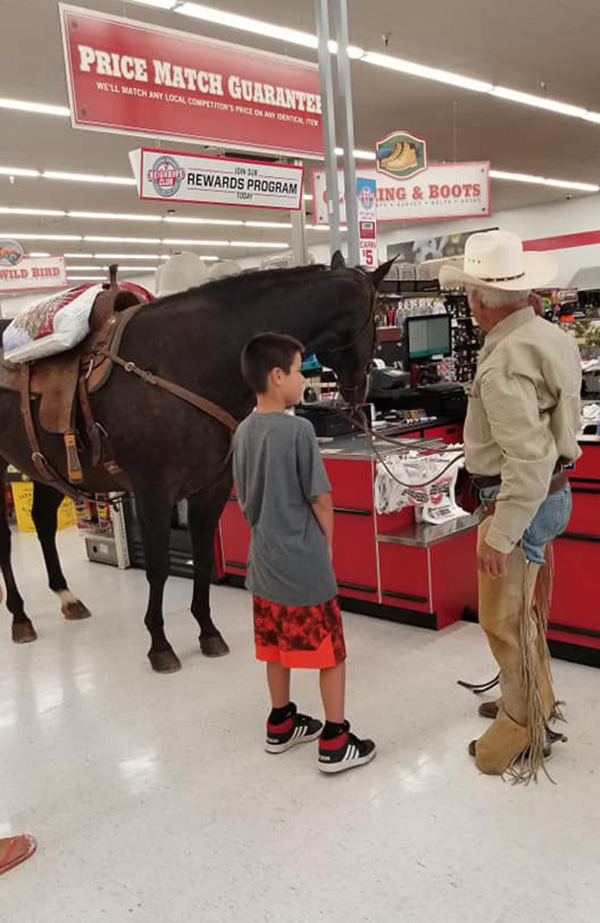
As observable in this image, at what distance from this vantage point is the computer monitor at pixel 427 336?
5.97 metres

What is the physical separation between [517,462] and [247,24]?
6.40m

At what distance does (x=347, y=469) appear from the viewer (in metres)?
4.21

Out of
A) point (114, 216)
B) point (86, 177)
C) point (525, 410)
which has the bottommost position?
point (525, 410)

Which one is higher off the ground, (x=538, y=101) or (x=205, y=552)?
(x=538, y=101)

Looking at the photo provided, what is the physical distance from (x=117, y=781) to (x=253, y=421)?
4.74 feet

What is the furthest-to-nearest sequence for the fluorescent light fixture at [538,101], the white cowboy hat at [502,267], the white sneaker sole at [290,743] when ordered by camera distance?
the fluorescent light fixture at [538,101]
the white sneaker sole at [290,743]
the white cowboy hat at [502,267]

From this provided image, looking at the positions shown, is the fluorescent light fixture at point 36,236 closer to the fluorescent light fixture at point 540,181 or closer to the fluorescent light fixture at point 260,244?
the fluorescent light fixture at point 260,244

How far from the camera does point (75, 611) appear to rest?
4699 millimetres

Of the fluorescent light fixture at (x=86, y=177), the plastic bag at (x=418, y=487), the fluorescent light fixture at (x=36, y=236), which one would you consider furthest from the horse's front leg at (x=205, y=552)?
the fluorescent light fixture at (x=36, y=236)

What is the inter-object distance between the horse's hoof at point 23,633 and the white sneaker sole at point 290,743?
2.03 m

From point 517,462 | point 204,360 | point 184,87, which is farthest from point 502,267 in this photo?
point 184,87

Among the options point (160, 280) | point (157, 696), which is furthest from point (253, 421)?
point (160, 280)

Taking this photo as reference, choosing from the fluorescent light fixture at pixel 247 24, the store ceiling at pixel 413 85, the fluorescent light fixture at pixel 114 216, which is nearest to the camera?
the fluorescent light fixture at pixel 247 24

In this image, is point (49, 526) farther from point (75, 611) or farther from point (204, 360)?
point (204, 360)
